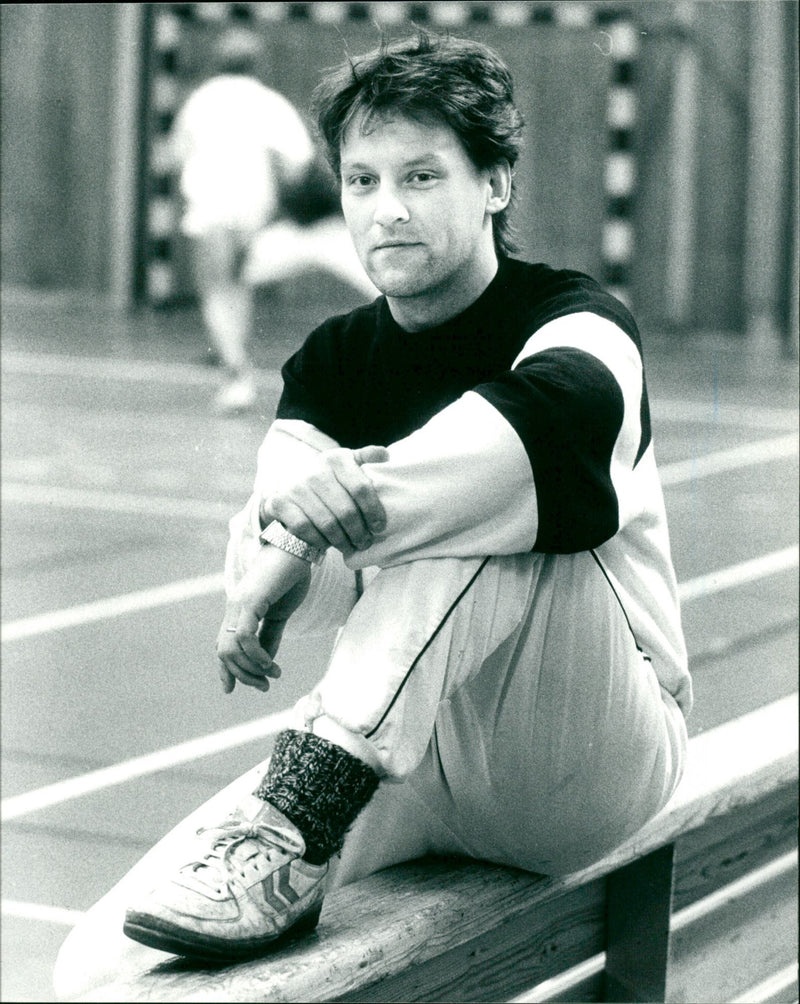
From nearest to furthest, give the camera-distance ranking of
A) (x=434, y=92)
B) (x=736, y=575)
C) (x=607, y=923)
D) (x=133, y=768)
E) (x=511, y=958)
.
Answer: (x=434, y=92) → (x=511, y=958) → (x=607, y=923) → (x=133, y=768) → (x=736, y=575)

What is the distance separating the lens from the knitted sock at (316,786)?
4.46ft

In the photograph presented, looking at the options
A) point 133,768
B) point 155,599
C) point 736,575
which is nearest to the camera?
point 133,768

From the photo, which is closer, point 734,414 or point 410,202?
point 410,202

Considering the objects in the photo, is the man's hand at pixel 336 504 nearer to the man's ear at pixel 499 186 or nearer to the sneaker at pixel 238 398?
the man's ear at pixel 499 186

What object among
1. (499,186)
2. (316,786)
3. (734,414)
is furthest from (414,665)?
(734,414)

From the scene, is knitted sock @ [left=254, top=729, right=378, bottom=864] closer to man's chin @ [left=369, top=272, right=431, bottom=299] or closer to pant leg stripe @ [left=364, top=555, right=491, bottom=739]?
pant leg stripe @ [left=364, top=555, right=491, bottom=739]

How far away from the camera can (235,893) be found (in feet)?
4.41

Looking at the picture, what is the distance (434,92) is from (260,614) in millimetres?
444

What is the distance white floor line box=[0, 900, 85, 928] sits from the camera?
86.0 inches

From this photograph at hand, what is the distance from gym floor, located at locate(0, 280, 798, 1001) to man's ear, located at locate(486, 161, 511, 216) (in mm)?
300

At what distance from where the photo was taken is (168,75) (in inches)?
368

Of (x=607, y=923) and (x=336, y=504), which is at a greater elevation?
(x=336, y=504)

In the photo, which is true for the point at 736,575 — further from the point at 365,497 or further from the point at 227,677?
the point at 365,497

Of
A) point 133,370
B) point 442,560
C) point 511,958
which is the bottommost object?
point 133,370
